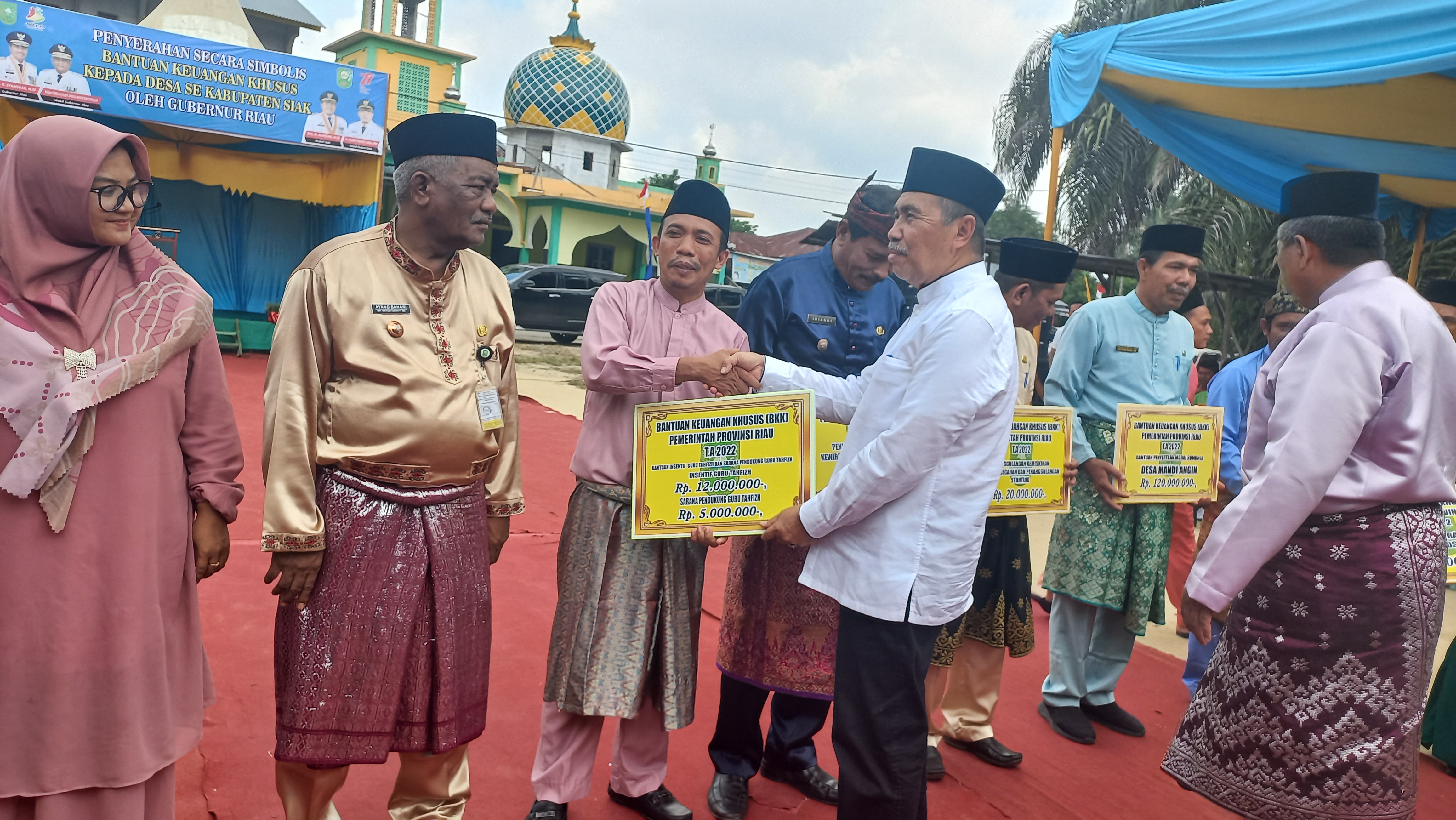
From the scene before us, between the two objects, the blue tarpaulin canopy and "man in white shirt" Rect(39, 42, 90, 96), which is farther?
"man in white shirt" Rect(39, 42, 90, 96)

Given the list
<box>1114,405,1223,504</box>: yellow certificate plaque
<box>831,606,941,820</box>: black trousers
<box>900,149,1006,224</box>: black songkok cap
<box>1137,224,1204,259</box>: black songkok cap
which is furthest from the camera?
<box>1137,224,1204,259</box>: black songkok cap

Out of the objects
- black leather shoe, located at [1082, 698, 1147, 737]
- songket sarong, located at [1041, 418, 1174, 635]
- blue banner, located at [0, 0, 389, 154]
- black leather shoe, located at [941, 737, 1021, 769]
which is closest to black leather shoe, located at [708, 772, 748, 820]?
black leather shoe, located at [941, 737, 1021, 769]

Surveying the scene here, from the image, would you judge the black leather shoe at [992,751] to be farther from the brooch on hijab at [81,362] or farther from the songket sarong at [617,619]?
the brooch on hijab at [81,362]

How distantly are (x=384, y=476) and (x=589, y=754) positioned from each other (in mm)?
1227

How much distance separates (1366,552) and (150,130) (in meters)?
14.8

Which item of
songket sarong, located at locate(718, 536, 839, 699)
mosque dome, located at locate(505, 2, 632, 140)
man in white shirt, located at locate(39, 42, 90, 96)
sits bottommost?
songket sarong, located at locate(718, 536, 839, 699)

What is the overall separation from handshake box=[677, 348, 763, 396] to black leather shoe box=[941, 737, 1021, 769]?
1924mm

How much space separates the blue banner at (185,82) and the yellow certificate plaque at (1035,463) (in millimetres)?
11064

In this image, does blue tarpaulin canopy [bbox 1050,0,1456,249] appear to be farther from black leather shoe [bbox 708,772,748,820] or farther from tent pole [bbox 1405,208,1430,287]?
black leather shoe [bbox 708,772,748,820]

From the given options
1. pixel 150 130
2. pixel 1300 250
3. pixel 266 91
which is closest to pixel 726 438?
pixel 1300 250

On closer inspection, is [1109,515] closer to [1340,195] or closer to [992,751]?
[992,751]

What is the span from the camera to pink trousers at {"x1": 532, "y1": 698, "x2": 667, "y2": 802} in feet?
10.4

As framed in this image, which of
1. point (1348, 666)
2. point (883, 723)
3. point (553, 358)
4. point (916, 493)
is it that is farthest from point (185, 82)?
point (1348, 666)

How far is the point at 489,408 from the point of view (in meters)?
2.77
